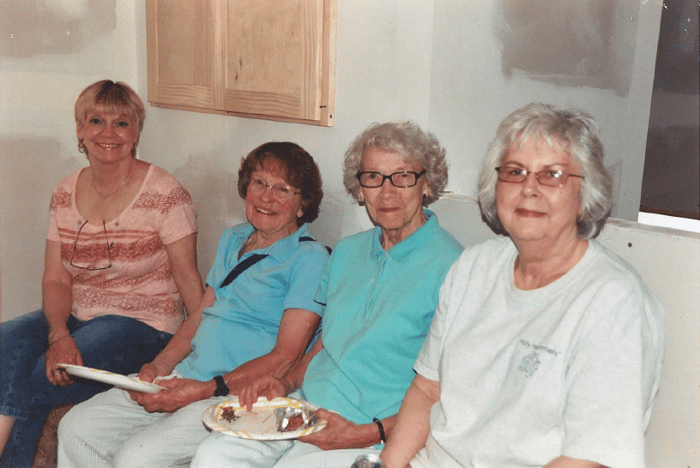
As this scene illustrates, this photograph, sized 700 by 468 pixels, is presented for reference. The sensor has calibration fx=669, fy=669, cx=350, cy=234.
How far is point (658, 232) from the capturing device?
1.49m

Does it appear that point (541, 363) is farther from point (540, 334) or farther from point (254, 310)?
point (254, 310)

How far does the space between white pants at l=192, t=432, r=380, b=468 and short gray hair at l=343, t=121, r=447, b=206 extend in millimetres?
762

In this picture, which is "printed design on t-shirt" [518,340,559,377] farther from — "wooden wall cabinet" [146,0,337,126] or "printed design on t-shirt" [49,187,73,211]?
"printed design on t-shirt" [49,187,73,211]

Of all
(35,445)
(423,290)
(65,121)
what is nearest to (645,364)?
(423,290)

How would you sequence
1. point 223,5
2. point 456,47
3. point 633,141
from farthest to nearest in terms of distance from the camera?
1. point 223,5
2. point 633,141
3. point 456,47

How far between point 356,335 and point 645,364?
0.80 metres

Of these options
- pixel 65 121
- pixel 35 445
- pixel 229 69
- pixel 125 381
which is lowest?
pixel 35 445

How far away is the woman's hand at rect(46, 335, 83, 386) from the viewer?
2357 mm

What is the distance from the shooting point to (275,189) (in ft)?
7.29

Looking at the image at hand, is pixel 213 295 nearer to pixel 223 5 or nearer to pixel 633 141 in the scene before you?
pixel 223 5

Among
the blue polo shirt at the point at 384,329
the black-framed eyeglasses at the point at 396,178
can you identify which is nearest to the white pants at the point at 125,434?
the blue polo shirt at the point at 384,329

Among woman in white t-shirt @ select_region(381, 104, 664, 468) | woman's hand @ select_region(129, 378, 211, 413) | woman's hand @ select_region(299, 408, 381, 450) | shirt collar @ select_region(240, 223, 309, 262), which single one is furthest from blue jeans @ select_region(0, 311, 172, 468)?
woman in white t-shirt @ select_region(381, 104, 664, 468)

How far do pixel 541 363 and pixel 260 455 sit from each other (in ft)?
A: 2.70

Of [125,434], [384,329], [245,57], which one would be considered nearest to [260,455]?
[384,329]
